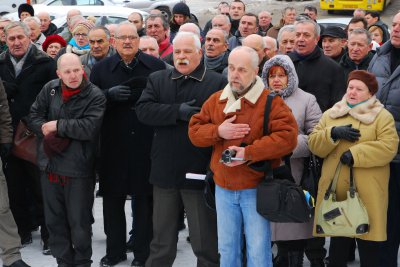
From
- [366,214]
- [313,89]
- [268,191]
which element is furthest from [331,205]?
[313,89]

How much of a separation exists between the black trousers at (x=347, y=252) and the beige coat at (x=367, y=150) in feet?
0.87

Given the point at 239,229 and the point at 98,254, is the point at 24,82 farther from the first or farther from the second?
the point at 239,229

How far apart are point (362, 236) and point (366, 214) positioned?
0.20m

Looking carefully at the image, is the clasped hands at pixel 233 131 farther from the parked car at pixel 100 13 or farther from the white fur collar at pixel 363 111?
the parked car at pixel 100 13

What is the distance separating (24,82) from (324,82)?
2.77 m

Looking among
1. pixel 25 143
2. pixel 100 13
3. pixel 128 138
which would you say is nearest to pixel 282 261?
pixel 128 138

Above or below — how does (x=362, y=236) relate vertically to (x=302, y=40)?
below

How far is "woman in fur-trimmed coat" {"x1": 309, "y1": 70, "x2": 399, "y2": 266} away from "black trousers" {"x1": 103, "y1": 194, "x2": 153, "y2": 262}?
1575 millimetres

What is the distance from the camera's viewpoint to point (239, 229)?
5.35 metres

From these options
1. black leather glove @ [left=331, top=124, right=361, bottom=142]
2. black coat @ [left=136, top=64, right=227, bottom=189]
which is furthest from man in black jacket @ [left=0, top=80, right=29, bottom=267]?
black leather glove @ [left=331, top=124, right=361, bottom=142]

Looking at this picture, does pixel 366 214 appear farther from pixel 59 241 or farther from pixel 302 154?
pixel 59 241

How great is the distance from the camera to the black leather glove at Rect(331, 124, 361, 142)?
18.1ft

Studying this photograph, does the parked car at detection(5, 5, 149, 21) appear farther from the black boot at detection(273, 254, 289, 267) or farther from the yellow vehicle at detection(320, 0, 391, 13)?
→ the black boot at detection(273, 254, 289, 267)

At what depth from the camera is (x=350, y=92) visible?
5.64 meters
